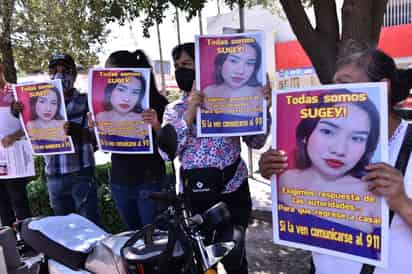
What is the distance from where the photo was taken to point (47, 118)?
3121mm

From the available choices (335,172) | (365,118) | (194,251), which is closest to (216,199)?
(194,251)

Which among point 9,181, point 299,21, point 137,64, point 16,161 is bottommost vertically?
point 9,181

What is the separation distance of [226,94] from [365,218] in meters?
1.07

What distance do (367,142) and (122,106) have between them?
1781mm

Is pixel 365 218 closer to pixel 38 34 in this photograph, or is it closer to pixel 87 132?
pixel 87 132

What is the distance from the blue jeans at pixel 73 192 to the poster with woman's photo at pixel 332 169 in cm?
224

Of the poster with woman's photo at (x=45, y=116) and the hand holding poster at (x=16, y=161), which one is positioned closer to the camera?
the poster with woman's photo at (x=45, y=116)

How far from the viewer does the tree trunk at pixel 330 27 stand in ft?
9.30

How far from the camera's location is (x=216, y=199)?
2.27 meters

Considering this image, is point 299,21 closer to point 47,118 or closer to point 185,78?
point 185,78

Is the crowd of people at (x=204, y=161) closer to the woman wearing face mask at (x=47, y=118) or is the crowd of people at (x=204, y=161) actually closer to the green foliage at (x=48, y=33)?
the woman wearing face mask at (x=47, y=118)

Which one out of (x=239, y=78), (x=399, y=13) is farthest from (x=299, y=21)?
(x=399, y=13)

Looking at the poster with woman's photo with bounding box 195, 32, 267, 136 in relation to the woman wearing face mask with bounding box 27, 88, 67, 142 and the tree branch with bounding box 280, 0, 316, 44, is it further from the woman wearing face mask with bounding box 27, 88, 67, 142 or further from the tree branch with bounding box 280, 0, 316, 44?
the woman wearing face mask with bounding box 27, 88, 67, 142

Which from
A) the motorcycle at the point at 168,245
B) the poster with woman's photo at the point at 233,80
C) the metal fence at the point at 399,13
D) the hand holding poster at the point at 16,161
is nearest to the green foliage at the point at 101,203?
the hand holding poster at the point at 16,161
